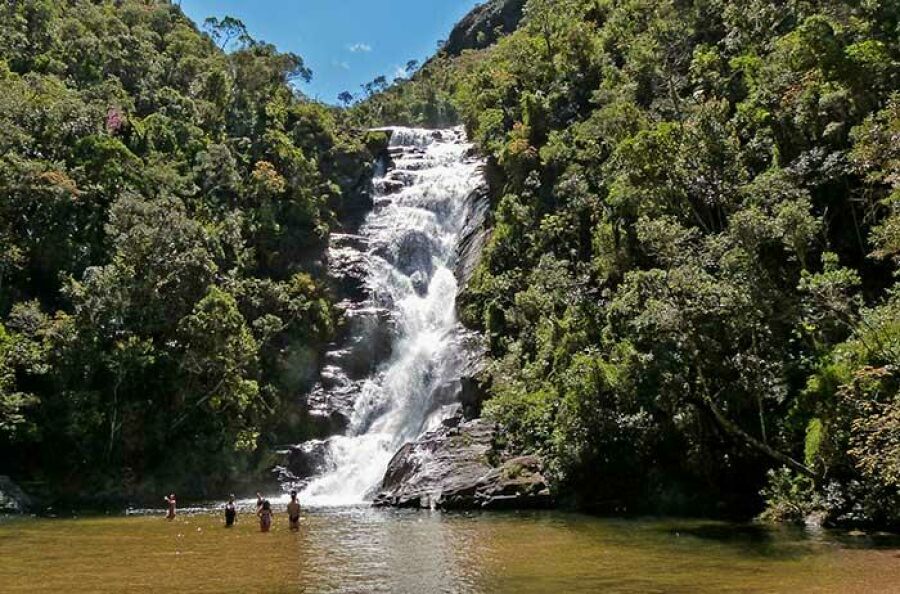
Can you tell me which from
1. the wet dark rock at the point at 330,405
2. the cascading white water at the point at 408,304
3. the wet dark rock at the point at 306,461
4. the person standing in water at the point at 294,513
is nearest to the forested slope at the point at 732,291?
the cascading white water at the point at 408,304

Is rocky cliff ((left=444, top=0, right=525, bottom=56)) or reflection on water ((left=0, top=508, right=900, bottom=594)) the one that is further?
rocky cliff ((left=444, top=0, right=525, bottom=56))

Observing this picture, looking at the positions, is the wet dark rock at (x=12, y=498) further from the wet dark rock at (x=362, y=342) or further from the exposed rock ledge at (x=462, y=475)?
the wet dark rock at (x=362, y=342)

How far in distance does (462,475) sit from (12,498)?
20348mm

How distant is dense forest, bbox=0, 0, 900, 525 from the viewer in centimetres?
2547

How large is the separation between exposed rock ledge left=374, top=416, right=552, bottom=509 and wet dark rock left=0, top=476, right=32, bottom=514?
15868mm

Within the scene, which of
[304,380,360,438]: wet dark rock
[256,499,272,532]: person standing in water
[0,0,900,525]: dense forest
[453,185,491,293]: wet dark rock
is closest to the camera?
[0,0,900,525]: dense forest

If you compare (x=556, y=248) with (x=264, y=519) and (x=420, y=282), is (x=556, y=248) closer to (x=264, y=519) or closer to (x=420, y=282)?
(x=420, y=282)

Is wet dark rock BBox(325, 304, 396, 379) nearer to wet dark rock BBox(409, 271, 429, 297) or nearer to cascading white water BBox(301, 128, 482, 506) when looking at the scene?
cascading white water BBox(301, 128, 482, 506)

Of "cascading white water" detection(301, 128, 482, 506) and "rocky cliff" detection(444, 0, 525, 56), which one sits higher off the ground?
"rocky cliff" detection(444, 0, 525, 56)

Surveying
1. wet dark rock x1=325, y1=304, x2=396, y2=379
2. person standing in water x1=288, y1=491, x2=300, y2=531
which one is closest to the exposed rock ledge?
person standing in water x1=288, y1=491, x2=300, y2=531

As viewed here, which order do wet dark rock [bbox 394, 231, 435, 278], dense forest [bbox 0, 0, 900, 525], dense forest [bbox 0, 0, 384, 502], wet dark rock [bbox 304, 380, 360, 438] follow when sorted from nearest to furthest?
dense forest [bbox 0, 0, 900, 525] < dense forest [bbox 0, 0, 384, 502] < wet dark rock [bbox 304, 380, 360, 438] < wet dark rock [bbox 394, 231, 435, 278]

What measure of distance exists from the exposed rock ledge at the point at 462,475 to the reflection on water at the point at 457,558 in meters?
3.51

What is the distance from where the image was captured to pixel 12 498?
35.2 meters

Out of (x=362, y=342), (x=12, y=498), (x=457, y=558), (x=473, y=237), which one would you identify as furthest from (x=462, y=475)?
(x=473, y=237)
